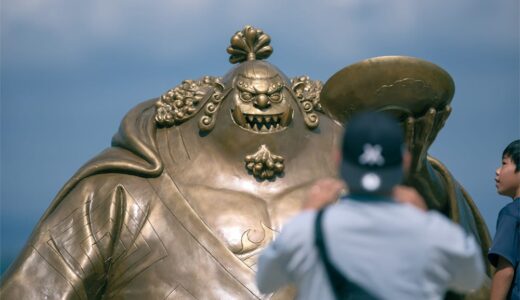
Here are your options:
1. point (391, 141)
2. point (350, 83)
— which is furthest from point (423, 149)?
point (391, 141)

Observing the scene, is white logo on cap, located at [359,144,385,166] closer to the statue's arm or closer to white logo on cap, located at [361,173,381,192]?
white logo on cap, located at [361,173,381,192]

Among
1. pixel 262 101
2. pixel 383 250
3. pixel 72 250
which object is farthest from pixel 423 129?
pixel 72 250

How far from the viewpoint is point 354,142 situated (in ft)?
10.4

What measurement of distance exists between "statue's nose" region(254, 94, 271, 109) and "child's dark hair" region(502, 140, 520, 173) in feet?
4.44

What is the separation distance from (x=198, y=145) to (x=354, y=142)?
3.19 m

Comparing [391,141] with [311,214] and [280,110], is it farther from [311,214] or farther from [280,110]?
[280,110]

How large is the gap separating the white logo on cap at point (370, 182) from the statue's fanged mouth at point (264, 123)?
3118 mm

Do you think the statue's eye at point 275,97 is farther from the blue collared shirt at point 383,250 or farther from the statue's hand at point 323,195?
the blue collared shirt at point 383,250

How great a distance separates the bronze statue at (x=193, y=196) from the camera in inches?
230

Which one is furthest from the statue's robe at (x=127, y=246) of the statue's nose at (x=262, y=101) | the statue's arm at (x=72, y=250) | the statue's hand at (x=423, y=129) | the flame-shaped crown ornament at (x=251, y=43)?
the statue's hand at (x=423, y=129)

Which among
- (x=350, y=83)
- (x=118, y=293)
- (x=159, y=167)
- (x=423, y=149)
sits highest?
(x=350, y=83)

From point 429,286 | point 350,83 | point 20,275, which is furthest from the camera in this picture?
point 20,275

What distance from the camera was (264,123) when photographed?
6270 millimetres

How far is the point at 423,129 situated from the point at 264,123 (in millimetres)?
1876
